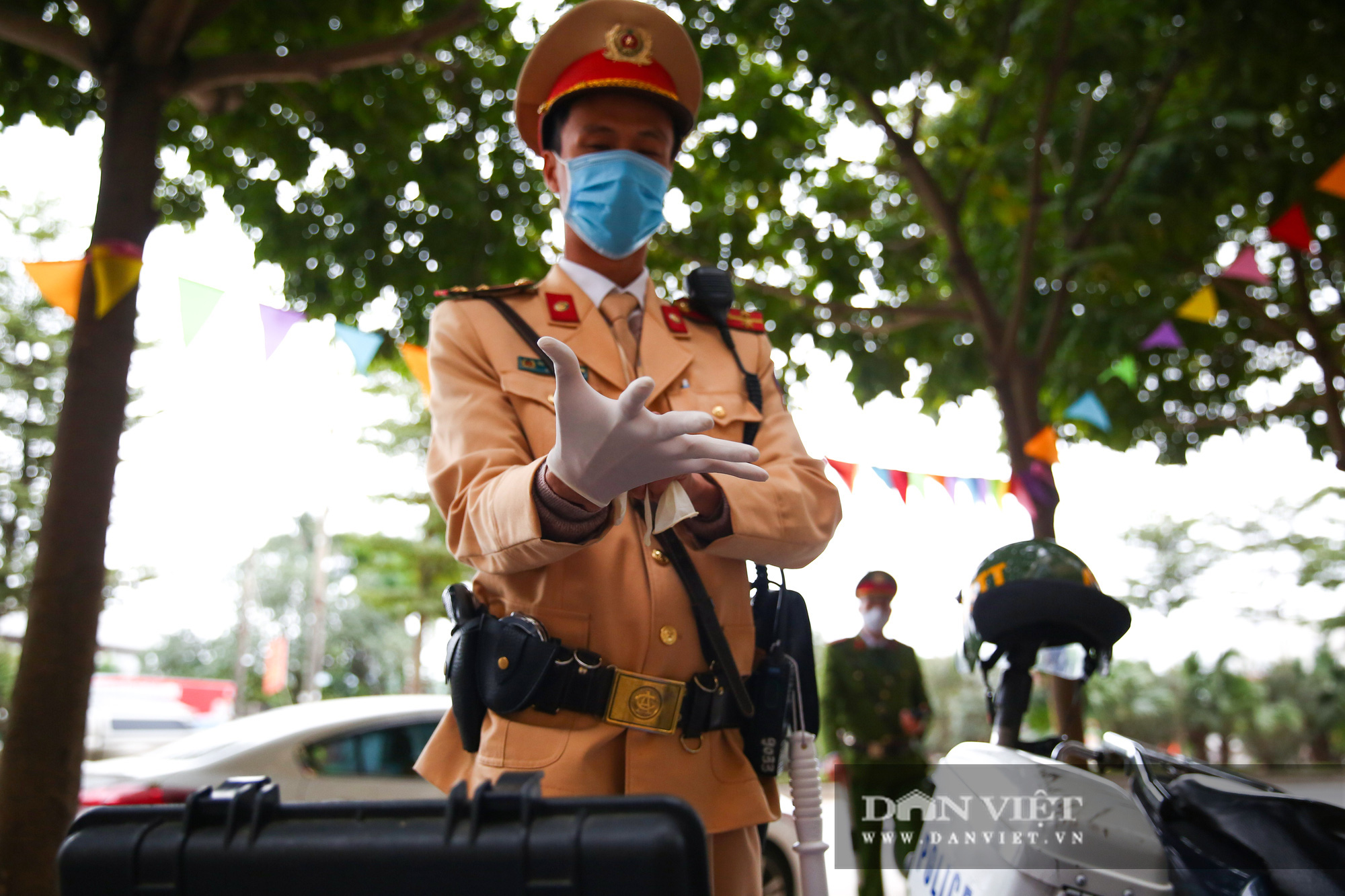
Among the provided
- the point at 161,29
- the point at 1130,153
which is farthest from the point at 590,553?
the point at 1130,153

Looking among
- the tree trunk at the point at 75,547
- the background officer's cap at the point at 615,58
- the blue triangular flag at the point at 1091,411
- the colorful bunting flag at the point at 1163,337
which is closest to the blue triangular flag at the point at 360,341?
the tree trunk at the point at 75,547

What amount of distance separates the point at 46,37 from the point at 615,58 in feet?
10.9

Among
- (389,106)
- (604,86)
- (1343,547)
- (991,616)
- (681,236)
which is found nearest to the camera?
(604,86)

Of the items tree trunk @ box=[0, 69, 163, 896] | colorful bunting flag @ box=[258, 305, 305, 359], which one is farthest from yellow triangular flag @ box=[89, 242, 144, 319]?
colorful bunting flag @ box=[258, 305, 305, 359]

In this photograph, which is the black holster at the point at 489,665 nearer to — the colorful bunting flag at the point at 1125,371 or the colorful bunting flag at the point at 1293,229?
the colorful bunting flag at the point at 1293,229

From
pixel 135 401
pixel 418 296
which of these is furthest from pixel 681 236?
pixel 135 401

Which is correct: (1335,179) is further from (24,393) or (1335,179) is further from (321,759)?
(24,393)

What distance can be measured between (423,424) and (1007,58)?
13.5 meters

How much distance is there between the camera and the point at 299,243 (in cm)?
594

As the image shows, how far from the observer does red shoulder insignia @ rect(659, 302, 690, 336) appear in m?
1.84

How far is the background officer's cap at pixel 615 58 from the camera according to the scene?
1.85 m

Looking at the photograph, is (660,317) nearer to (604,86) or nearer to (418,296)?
(604,86)

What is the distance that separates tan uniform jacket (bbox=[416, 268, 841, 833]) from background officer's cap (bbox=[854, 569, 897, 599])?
12.3 feet

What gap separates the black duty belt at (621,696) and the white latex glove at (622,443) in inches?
14.0
